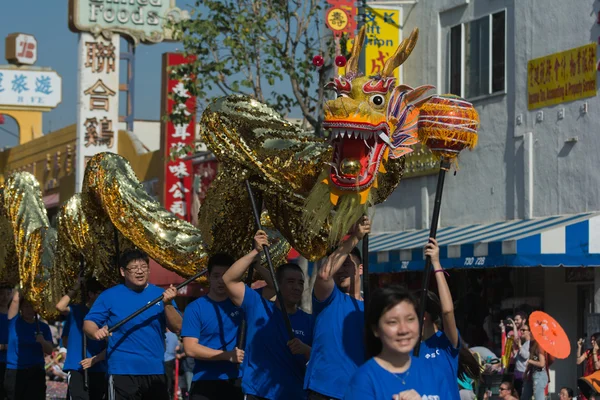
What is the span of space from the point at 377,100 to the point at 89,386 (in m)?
5.33

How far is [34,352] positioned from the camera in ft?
38.9

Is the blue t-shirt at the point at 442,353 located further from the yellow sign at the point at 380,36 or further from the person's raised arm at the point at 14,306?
the yellow sign at the point at 380,36

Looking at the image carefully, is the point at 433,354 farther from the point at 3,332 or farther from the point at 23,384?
the point at 3,332

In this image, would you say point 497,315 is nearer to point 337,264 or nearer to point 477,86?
point 477,86

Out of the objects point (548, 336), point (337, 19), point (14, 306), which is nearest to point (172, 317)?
point (14, 306)

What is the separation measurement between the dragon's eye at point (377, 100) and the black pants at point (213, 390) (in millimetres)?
2791

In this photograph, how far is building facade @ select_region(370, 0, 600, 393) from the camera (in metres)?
15.8

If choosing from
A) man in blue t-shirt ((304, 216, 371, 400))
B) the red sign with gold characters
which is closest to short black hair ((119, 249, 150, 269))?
man in blue t-shirt ((304, 216, 371, 400))

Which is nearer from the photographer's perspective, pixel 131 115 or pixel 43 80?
pixel 131 115

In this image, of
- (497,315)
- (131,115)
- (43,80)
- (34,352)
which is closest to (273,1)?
(497,315)

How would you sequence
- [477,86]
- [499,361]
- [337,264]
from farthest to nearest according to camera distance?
[477,86] < [499,361] < [337,264]

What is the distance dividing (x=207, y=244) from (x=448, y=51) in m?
11.1

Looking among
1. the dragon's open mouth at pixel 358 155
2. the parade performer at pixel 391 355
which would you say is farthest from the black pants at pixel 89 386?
the parade performer at pixel 391 355

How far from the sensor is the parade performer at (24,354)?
38.5 feet
